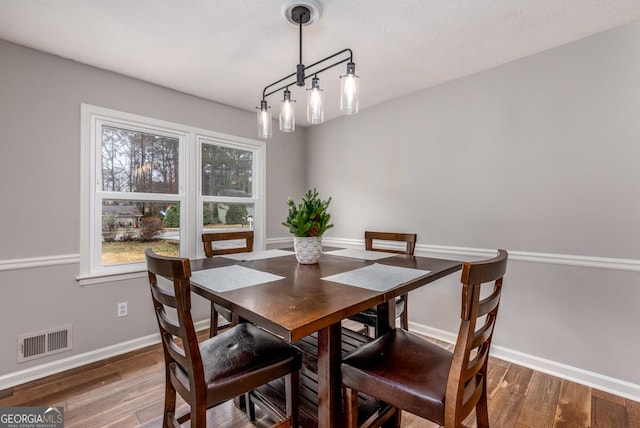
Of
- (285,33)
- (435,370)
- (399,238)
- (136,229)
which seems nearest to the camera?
(435,370)

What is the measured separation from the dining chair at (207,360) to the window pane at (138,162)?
163 cm

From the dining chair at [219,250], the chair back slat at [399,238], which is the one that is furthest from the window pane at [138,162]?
the chair back slat at [399,238]

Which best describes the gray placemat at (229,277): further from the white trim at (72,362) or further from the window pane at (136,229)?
the white trim at (72,362)

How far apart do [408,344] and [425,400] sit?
0.31 m

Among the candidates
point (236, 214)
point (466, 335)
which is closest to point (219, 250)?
point (236, 214)

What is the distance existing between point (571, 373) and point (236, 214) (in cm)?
320

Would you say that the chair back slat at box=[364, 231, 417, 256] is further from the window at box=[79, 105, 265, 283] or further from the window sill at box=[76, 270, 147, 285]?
the window sill at box=[76, 270, 147, 285]

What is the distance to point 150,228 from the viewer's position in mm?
2668

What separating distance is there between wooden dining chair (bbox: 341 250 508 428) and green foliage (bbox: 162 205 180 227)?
2.25 metres

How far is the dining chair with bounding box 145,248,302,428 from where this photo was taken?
104 cm

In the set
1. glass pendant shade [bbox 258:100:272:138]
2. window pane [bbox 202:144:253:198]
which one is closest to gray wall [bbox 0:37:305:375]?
window pane [bbox 202:144:253:198]

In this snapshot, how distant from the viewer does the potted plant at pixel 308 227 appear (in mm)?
1745

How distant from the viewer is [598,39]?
195 cm

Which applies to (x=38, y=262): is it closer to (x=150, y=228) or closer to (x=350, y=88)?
(x=150, y=228)
